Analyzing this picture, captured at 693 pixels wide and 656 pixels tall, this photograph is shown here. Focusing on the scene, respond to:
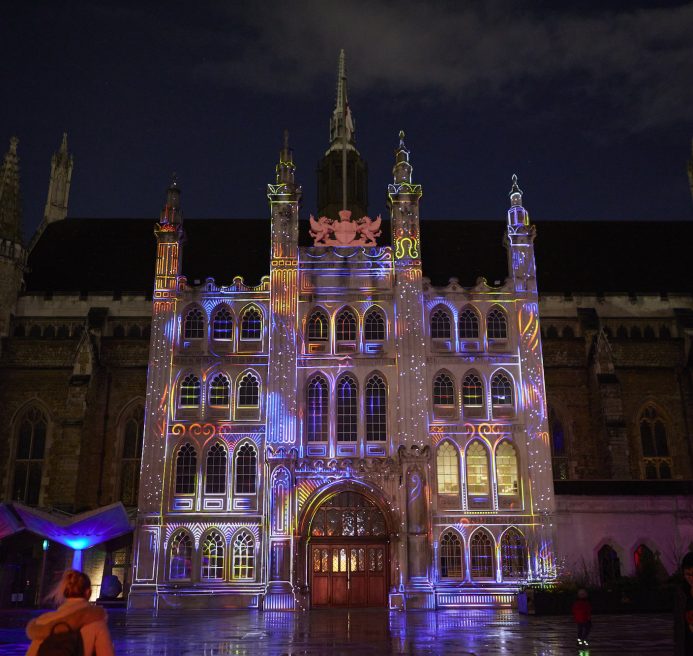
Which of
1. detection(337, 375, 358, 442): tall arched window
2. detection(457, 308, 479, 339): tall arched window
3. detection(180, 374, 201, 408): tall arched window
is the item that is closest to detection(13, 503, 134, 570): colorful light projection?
detection(180, 374, 201, 408): tall arched window

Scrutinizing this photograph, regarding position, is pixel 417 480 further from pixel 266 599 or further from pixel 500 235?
pixel 500 235

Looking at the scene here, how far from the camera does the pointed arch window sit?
32.9 metres

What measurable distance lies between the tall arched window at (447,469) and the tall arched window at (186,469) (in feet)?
34.8

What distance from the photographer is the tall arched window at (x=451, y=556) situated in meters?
31.8

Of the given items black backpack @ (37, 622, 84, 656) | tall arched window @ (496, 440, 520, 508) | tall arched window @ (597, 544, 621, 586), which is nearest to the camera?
black backpack @ (37, 622, 84, 656)

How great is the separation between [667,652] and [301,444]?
65.6 feet

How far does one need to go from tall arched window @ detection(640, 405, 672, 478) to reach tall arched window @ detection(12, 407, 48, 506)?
29.6 meters

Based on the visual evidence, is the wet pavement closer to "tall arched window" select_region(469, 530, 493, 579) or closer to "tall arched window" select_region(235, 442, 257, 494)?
"tall arched window" select_region(469, 530, 493, 579)

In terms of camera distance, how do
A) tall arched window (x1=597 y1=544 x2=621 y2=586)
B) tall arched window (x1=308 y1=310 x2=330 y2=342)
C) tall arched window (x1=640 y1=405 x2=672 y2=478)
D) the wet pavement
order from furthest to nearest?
1. tall arched window (x1=640 y1=405 x2=672 y2=478)
2. tall arched window (x1=308 y1=310 x2=330 y2=342)
3. tall arched window (x1=597 y1=544 x2=621 y2=586)
4. the wet pavement

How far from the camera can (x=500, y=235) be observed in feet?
149

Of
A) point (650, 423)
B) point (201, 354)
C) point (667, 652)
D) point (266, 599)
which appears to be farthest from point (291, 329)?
point (667, 652)

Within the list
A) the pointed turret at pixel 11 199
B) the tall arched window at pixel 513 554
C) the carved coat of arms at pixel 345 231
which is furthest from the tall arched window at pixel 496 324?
the pointed turret at pixel 11 199

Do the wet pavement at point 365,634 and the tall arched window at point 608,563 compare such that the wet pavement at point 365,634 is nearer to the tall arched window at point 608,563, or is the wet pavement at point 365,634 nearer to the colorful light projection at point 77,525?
the colorful light projection at point 77,525

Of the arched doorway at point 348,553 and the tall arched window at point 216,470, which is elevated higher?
the tall arched window at point 216,470
